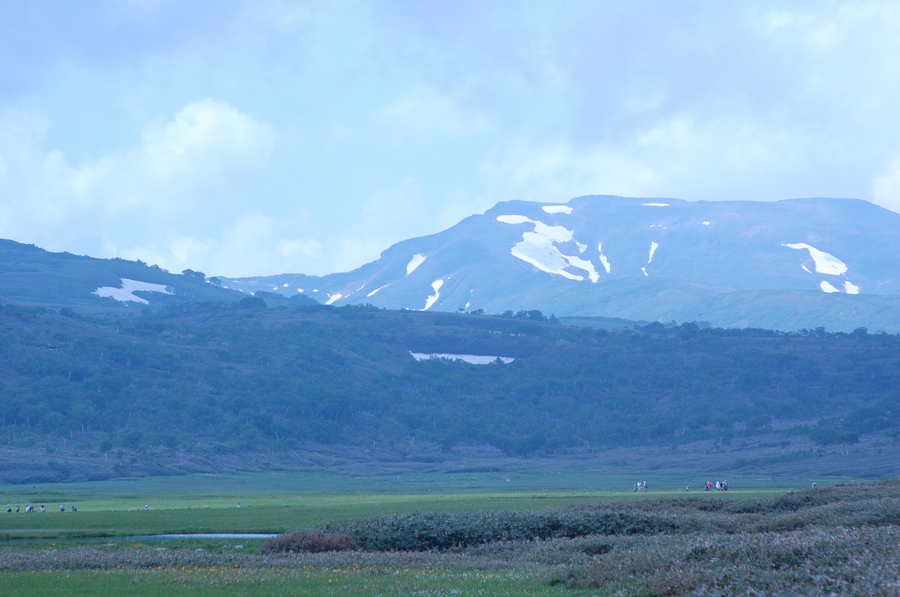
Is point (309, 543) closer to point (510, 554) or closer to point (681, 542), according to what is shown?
point (510, 554)

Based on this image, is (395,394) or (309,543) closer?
(309,543)

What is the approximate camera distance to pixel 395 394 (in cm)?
15538

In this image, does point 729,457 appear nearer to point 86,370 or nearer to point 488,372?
point 488,372

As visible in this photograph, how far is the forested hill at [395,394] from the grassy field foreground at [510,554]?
190 feet

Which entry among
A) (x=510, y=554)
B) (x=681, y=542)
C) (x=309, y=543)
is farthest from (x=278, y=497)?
(x=681, y=542)

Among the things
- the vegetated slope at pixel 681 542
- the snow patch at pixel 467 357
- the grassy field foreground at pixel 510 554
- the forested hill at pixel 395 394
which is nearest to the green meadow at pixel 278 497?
the grassy field foreground at pixel 510 554

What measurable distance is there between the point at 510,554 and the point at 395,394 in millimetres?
121763

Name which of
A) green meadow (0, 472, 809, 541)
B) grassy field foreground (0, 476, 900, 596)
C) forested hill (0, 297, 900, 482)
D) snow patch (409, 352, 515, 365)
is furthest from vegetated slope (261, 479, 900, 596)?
snow patch (409, 352, 515, 365)

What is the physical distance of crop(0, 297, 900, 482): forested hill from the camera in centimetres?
11769

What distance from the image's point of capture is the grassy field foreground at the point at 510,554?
19.6 metres

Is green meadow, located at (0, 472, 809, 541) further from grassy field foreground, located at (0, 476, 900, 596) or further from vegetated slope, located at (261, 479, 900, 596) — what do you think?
vegetated slope, located at (261, 479, 900, 596)

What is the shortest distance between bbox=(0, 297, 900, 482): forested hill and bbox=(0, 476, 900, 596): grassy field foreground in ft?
190

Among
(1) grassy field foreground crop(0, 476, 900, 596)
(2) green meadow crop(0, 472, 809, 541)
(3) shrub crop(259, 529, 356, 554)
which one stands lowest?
(2) green meadow crop(0, 472, 809, 541)

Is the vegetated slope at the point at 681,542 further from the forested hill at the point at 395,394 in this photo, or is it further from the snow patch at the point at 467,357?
the snow patch at the point at 467,357
